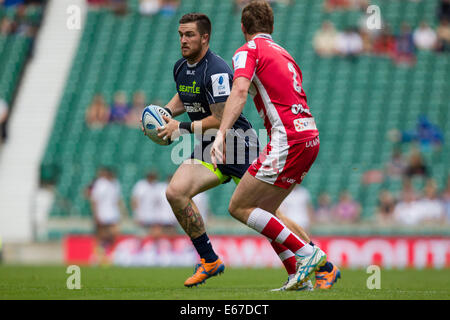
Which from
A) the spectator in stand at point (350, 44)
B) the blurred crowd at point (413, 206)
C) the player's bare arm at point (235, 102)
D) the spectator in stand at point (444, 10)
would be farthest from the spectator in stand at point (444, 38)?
the player's bare arm at point (235, 102)

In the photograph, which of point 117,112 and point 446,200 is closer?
point 446,200

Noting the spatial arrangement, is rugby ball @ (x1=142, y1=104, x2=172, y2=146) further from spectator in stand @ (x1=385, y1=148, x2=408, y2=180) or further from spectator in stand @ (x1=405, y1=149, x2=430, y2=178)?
spectator in stand @ (x1=405, y1=149, x2=430, y2=178)

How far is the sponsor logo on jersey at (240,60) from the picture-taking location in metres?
6.99

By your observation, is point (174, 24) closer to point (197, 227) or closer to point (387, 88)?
point (387, 88)

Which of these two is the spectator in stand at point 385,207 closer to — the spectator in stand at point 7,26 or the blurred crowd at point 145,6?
the blurred crowd at point 145,6

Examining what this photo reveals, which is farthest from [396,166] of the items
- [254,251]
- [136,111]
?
[136,111]

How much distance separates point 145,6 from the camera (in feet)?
86.7

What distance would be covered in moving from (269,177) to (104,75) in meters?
18.2

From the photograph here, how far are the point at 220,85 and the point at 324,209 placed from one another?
10.9m

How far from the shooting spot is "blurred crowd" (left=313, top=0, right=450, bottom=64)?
23.2 metres

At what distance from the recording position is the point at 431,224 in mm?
16516

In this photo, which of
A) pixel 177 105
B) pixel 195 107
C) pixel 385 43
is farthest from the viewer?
pixel 385 43

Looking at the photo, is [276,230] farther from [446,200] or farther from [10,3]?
[10,3]

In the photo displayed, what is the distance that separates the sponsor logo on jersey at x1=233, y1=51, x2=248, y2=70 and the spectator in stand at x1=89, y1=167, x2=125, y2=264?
10.7m
